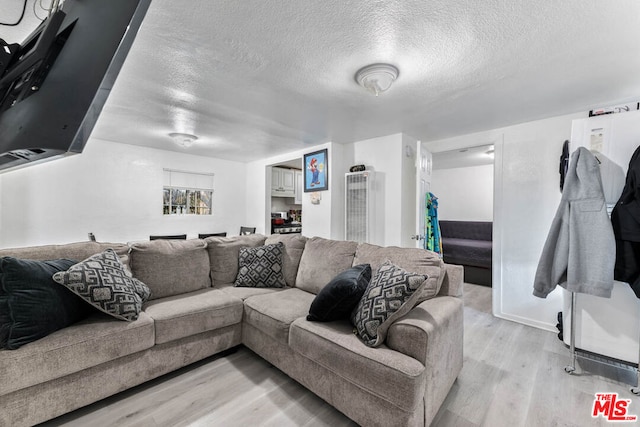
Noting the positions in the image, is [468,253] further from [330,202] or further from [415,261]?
[415,261]

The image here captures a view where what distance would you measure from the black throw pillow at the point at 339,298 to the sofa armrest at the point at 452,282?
60 cm

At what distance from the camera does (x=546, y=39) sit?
162 centimetres

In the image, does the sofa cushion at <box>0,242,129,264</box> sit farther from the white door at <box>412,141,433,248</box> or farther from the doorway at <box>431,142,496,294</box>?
the doorway at <box>431,142,496,294</box>

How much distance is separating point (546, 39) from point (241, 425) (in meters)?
2.94

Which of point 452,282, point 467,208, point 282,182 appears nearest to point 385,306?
point 452,282

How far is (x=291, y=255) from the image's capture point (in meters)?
2.79

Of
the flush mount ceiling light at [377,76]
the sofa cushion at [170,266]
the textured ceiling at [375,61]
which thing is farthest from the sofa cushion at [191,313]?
the flush mount ceiling light at [377,76]

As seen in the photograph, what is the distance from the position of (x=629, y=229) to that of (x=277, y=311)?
260cm

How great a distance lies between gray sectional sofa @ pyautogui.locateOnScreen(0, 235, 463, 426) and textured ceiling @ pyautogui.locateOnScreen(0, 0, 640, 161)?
1.41 meters

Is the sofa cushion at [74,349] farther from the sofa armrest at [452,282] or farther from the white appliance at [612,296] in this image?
the white appliance at [612,296]

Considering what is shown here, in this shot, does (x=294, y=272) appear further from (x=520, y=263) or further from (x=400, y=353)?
(x=520, y=263)

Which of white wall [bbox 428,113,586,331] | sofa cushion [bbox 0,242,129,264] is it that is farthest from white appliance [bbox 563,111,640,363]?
sofa cushion [bbox 0,242,129,264]

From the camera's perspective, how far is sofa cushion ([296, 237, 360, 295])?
237cm

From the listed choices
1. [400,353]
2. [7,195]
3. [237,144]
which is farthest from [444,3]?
[7,195]
